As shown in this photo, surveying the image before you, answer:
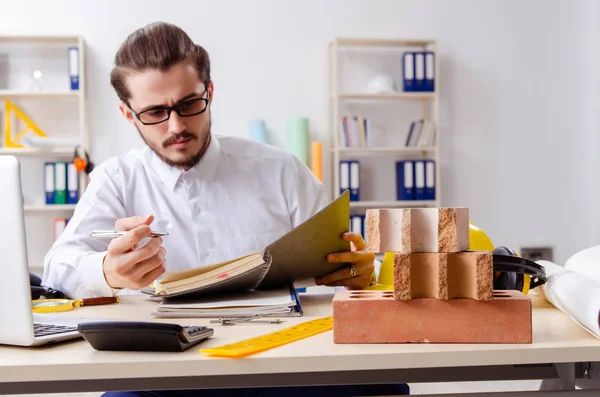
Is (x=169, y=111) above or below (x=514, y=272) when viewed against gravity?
above

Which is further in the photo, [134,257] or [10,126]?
[10,126]

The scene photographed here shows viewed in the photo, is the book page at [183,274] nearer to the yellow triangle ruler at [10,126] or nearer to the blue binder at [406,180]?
the blue binder at [406,180]

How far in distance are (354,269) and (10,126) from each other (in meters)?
3.47

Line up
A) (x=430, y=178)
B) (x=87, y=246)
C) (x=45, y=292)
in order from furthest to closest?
1. (x=430, y=178)
2. (x=87, y=246)
3. (x=45, y=292)

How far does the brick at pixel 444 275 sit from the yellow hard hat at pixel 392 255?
352 millimetres

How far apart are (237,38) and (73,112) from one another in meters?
1.17

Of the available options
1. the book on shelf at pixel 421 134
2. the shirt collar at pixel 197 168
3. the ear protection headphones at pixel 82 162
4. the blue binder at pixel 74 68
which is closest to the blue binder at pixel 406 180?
the book on shelf at pixel 421 134

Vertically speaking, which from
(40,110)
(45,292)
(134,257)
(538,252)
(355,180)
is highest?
(40,110)

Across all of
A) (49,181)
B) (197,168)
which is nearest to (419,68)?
(49,181)

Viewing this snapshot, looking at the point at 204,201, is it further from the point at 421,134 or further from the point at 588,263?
the point at 421,134

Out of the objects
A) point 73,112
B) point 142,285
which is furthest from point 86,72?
point 142,285

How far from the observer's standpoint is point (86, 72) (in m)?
4.27

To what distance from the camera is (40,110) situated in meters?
4.27

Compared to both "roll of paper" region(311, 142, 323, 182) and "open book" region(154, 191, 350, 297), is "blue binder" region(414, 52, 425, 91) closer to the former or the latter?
"roll of paper" region(311, 142, 323, 182)
